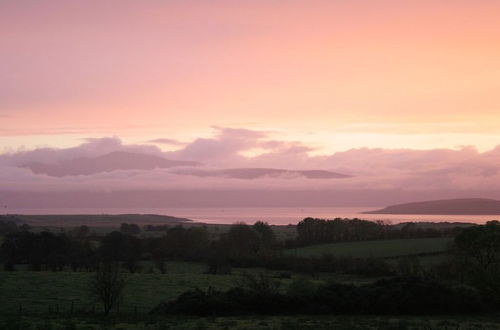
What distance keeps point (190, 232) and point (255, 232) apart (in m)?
12.7

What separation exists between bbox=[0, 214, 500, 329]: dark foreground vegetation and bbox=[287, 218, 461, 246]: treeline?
0.44 m

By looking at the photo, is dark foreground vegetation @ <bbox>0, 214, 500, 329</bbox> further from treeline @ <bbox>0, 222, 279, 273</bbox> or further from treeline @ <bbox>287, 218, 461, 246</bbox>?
treeline @ <bbox>287, 218, 461, 246</bbox>

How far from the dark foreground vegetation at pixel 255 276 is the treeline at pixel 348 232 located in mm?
444

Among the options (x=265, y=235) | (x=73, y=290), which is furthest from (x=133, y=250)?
(x=73, y=290)

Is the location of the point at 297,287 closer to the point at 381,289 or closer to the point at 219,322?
the point at 381,289

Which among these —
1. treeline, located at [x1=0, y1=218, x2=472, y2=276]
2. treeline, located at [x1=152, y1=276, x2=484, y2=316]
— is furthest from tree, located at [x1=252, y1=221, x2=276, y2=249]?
treeline, located at [x1=152, y1=276, x2=484, y2=316]

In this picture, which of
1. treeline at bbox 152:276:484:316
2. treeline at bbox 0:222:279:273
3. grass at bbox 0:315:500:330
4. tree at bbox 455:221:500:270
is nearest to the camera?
grass at bbox 0:315:500:330

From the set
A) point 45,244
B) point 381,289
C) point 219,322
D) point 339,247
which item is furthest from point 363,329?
point 339,247

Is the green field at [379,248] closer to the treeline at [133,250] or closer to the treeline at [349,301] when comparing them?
the treeline at [133,250]

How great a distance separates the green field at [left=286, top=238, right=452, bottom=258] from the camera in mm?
85875

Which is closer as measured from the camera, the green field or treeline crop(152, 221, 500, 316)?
treeline crop(152, 221, 500, 316)

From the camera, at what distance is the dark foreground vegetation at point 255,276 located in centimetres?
4028

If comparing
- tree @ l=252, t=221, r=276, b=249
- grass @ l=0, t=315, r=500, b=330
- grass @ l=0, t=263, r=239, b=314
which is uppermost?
tree @ l=252, t=221, r=276, b=249

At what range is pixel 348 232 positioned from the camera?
385 ft
